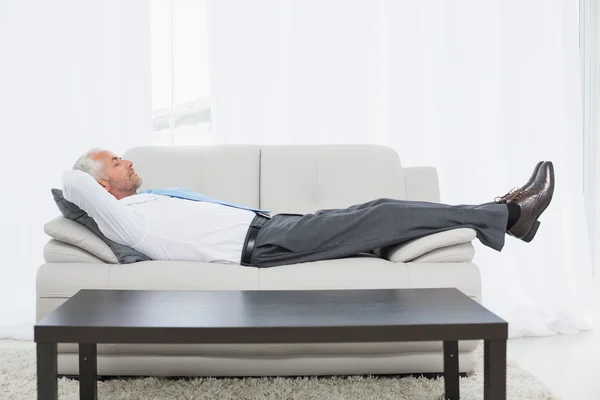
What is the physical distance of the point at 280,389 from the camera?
77.7 inches

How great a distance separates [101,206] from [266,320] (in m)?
0.95

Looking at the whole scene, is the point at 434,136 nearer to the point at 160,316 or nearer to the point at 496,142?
the point at 496,142

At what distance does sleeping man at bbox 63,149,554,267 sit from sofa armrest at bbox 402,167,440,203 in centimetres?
50

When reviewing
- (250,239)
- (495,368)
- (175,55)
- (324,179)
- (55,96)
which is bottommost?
(495,368)

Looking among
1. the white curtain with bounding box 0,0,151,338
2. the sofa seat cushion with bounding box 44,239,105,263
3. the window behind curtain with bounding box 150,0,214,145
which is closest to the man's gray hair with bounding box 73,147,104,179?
the sofa seat cushion with bounding box 44,239,105,263

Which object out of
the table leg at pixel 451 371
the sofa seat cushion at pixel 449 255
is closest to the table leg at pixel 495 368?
the table leg at pixel 451 371

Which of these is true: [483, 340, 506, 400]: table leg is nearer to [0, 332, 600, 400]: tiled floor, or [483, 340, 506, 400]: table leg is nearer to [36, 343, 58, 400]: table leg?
[0, 332, 600, 400]: tiled floor


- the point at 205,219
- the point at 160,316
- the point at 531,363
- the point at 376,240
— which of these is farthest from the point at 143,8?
the point at 531,363

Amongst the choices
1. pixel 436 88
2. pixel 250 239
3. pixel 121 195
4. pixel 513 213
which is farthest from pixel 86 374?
pixel 436 88

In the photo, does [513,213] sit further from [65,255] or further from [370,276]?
[65,255]

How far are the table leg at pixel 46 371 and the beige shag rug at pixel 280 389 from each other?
51 cm

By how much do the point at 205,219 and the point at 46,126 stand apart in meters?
1.47

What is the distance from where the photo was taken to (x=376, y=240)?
2.23 metres

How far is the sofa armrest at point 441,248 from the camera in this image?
7.13 feet
